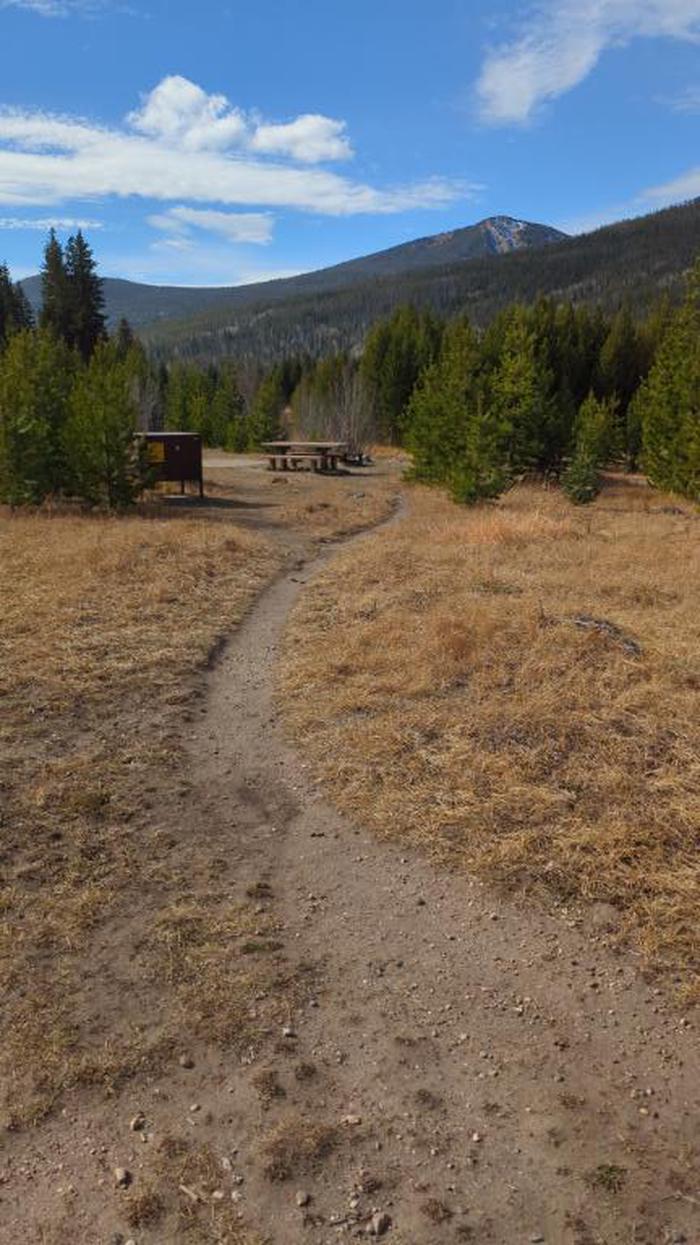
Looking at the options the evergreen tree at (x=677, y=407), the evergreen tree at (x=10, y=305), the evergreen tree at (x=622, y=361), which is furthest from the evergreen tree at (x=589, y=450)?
the evergreen tree at (x=10, y=305)

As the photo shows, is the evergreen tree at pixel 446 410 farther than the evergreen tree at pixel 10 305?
No

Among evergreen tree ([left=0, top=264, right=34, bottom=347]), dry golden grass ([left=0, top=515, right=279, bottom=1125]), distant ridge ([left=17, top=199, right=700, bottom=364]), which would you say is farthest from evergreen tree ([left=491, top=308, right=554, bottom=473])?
distant ridge ([left=17, top=199, right=700, bottom=364])

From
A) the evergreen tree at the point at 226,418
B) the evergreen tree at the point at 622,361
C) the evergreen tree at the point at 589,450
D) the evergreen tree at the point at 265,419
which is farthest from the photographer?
the evergreen tree at the point at 226,418

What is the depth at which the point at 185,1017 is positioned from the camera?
4.13 metres

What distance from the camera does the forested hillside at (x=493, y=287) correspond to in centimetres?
14550

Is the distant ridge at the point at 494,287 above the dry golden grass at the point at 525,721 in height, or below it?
above

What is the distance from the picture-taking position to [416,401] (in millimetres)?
35906

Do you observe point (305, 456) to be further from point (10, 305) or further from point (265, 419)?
point (10, 305)

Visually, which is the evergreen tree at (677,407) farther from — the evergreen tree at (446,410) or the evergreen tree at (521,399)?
the evergreen tree at (446,410)

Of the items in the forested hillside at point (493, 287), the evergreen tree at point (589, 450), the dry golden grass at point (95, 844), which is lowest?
the dry golden grass at point (95, 844)

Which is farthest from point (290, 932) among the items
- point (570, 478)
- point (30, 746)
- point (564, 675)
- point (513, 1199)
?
point (570, 478)

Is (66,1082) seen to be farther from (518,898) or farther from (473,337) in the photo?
(473,337)

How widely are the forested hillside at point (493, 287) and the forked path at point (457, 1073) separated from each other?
13781 centimetres

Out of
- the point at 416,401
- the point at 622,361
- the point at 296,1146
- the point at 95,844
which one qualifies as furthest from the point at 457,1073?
the point at 622,361
